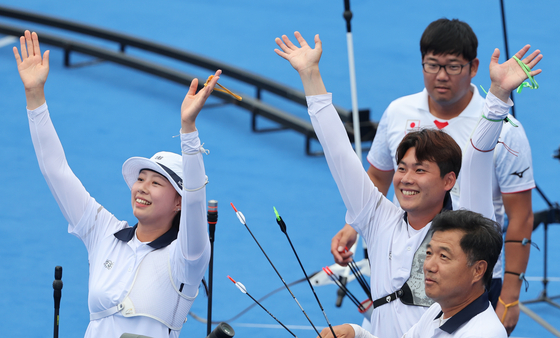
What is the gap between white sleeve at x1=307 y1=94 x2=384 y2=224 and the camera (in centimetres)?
224

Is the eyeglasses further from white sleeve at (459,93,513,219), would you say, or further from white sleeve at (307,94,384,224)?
white sleeve at (307,94,384,224)

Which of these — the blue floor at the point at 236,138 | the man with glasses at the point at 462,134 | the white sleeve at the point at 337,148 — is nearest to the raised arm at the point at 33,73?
the white sleeve at the point at 337,148

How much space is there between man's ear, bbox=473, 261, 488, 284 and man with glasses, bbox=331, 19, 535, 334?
808 millimetres

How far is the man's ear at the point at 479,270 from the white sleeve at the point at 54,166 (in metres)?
1.30

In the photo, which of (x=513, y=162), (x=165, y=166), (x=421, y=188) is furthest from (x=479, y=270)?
(x=165, y=166)

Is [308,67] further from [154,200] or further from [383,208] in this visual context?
[154,200]

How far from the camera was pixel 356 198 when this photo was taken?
2295 mm

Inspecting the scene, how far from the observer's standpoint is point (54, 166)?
93.8 inches

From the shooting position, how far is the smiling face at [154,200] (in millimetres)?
2350

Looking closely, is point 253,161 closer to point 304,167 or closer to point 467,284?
point 304,167

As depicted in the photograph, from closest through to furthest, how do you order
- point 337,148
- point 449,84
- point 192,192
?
point 192,192 → point 337,148 → point 449,84

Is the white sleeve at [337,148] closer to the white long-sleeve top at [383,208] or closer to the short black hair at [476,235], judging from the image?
the white long-sleeve top at [383,208]

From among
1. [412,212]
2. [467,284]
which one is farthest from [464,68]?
[467,284]

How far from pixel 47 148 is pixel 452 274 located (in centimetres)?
136
